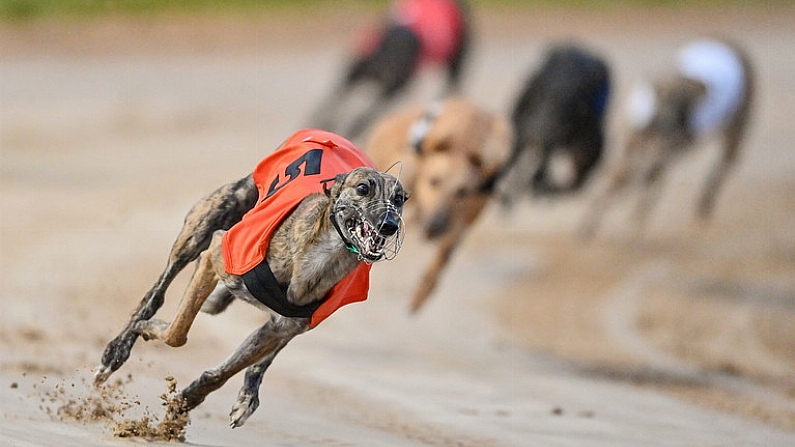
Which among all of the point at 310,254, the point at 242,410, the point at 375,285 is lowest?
the point at 242,410

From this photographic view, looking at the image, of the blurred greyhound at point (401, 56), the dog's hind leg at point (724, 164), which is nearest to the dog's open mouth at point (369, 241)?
the blurred greyhound at point (401, 56)

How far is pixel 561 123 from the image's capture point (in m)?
8.61

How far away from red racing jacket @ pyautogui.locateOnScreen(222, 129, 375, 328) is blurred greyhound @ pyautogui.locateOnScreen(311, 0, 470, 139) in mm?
6831

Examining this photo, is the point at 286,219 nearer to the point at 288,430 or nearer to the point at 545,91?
the point at 288,430

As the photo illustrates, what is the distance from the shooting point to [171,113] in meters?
12.9

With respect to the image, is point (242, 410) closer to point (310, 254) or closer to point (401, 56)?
point (310, 254)

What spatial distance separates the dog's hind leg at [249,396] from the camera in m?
4.11

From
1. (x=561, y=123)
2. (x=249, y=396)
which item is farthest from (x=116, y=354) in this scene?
(x=561, y=123)

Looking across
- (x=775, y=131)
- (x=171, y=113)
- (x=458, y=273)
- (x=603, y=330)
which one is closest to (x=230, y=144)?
(x=171, y=113)

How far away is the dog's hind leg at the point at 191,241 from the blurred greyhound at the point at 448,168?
101 inches

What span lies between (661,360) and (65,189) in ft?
14.6

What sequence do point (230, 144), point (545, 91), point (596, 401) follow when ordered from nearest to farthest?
point (596, 401), point (545, 91), point (230, 144)

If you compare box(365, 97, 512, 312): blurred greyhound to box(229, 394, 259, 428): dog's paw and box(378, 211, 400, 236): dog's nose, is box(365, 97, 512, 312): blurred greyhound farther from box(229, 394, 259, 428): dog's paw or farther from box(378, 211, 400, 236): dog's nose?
box(378, 211, 400, 236): dog's nose

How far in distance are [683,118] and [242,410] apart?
7.10 metres
